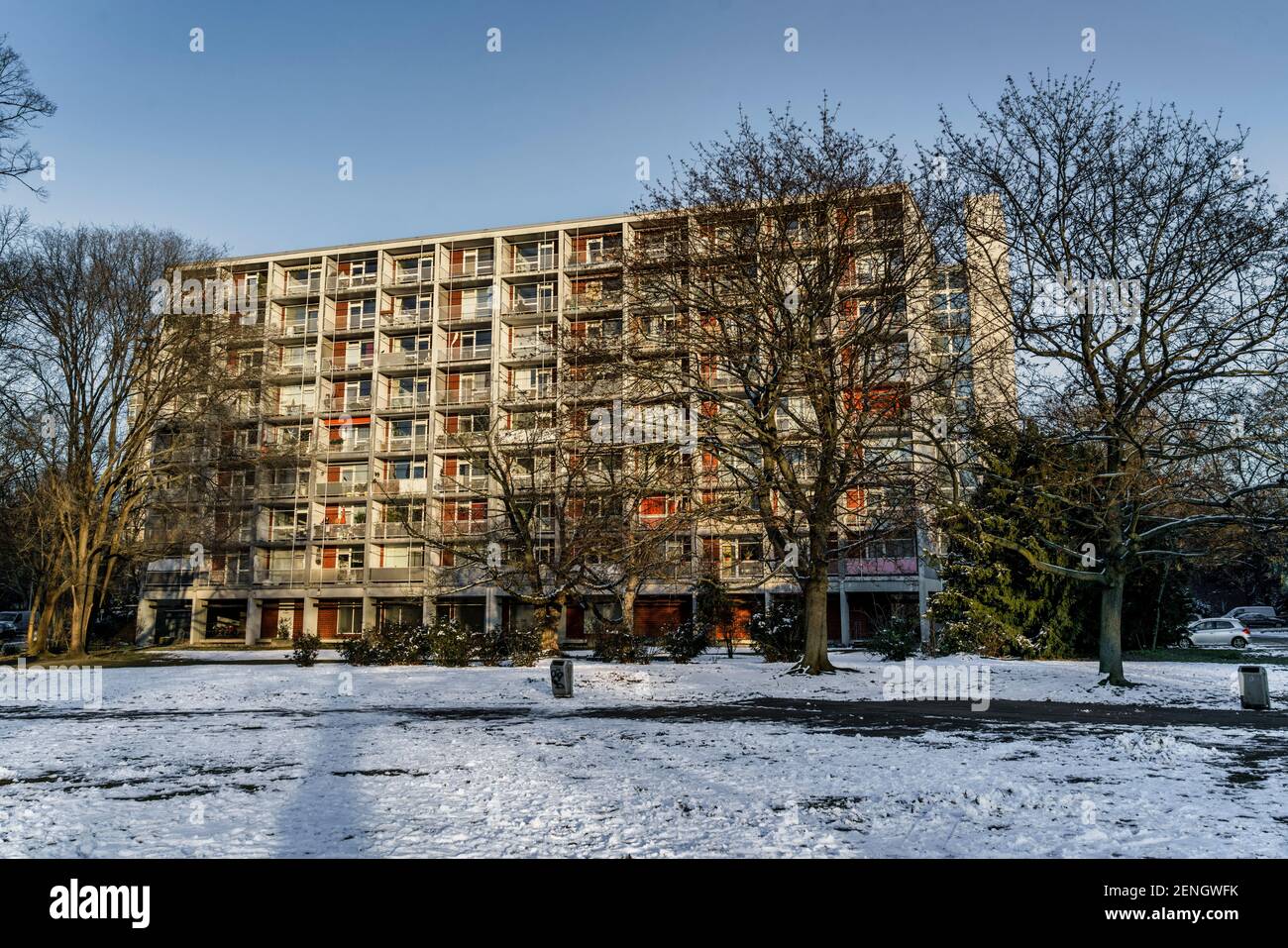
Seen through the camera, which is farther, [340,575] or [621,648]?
[340,575]

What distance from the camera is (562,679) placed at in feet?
58.6

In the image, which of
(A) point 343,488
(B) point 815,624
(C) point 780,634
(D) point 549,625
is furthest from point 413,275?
(B) point 815,624

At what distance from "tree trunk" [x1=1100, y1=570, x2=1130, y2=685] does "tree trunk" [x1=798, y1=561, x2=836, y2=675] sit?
6.29m

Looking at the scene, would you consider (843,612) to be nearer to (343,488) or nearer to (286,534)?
(343,488)

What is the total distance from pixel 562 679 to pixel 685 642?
951cm

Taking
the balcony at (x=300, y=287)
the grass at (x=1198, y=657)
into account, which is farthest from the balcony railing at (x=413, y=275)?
the grass at (x=1198, y=657)

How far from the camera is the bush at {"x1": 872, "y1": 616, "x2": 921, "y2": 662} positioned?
26.1 meters

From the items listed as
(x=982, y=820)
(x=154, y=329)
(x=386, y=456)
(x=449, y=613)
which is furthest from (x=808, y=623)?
(x=386, y=456)

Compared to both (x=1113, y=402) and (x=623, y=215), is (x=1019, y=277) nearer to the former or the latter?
(x=1113, y=402)

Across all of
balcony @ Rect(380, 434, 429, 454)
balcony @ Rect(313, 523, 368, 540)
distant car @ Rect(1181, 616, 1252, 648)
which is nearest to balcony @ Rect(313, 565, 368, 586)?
balcony @ Rect(313, 523, 368, 540)

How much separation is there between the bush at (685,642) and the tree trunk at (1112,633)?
1138 centimetres

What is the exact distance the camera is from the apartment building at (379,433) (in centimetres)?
5350

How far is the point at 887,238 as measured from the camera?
2078cm

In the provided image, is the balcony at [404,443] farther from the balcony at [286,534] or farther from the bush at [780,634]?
the bush at [780,634]
